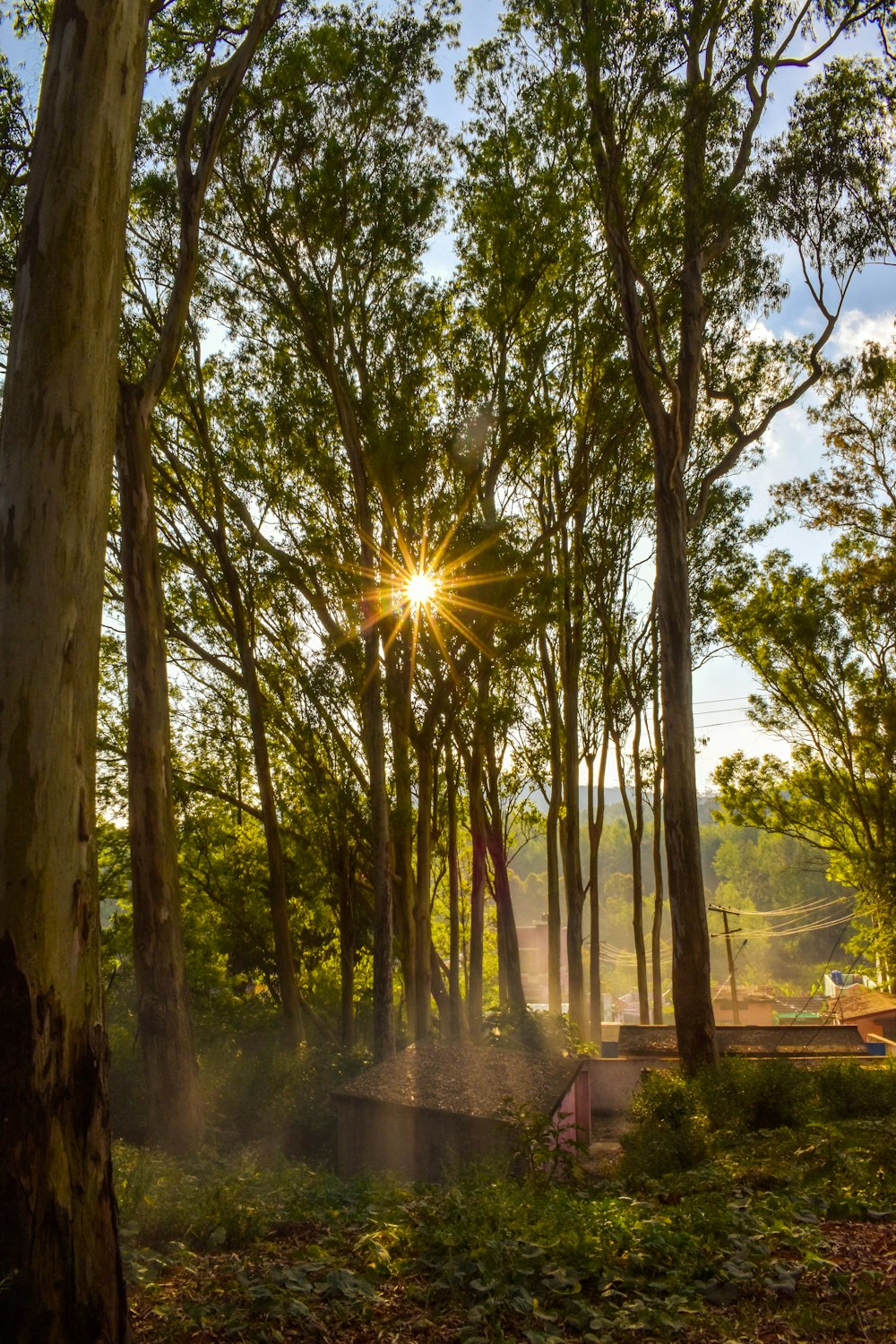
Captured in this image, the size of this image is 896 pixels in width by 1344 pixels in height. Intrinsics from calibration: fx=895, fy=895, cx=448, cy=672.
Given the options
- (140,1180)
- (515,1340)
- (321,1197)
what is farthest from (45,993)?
Answer: (321,1197)

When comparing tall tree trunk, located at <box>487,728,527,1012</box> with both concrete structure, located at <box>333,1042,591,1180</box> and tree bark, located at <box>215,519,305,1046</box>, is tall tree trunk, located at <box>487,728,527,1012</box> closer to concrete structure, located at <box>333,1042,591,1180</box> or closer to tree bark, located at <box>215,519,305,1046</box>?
tree bark, located at <box>215,519,305,1046</box>

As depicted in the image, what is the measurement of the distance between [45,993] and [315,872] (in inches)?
555

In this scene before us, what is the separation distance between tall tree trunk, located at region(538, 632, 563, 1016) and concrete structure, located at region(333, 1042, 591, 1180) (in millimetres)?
7884

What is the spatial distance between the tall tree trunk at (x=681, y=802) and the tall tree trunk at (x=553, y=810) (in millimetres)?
6341

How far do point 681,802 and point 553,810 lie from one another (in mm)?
8320

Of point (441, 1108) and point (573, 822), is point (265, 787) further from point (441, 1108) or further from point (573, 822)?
point (573, 822)

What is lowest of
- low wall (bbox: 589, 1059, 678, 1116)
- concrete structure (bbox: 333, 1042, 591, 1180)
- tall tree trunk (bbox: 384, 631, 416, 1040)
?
low wall (bbox: 589, 1059, 678, 1116)

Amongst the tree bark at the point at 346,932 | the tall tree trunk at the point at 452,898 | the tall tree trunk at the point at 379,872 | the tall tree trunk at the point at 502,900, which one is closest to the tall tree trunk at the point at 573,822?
the tall tree trunk at the point at 502,900

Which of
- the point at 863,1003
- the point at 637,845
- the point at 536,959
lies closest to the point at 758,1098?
the point at 637,845

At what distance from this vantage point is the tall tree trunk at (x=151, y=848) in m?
8.56

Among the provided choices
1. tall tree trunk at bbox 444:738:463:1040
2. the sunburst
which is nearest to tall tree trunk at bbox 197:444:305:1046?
the sunburst

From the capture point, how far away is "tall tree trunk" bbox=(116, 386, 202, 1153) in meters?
8.56

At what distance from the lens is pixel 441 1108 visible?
8953 mm

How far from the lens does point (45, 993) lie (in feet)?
9.86
